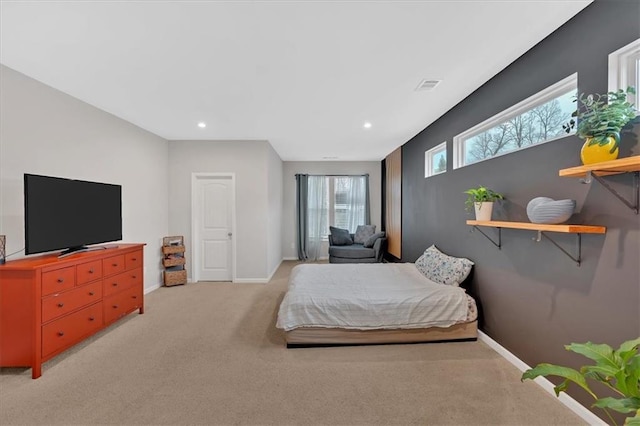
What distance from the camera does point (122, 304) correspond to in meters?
3.15

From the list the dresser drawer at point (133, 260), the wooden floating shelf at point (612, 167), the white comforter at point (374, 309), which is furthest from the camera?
the dresser drawer at point (133, 260)

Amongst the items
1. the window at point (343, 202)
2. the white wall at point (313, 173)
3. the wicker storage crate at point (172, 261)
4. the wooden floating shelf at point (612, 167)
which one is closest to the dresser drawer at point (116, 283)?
the wicker storage crate at point (172, 261)

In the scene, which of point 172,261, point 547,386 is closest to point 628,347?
point 547,386

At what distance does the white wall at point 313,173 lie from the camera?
23.5 ft

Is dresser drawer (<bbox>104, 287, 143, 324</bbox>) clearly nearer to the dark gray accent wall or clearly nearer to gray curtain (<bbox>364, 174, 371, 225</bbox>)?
the dark gray accent wall

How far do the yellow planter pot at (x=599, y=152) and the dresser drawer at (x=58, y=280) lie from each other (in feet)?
12.7

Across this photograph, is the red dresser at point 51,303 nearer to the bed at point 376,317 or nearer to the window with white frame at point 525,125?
the bed at point 376,317

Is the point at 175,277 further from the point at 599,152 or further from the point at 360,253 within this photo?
the point at 599,152

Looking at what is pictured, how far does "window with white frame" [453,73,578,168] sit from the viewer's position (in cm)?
201

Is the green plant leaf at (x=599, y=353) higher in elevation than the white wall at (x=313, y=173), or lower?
lower

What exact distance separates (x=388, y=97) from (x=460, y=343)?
2.66m

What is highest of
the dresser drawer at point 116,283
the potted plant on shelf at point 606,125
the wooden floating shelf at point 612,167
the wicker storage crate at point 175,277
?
the potted plant on shelf at point 606,125

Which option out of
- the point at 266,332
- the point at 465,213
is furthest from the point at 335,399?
the point at 465,213

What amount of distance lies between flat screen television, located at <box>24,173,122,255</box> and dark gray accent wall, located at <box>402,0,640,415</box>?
4.04 m
